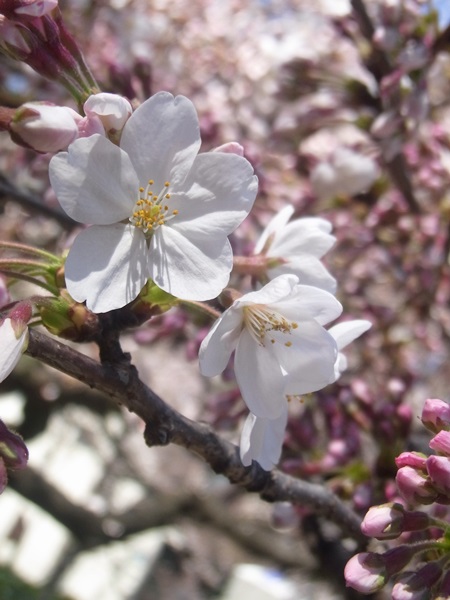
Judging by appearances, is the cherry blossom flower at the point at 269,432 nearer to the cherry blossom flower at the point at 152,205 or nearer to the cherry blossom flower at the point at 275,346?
the cherry blossom flower at the point at 275,346

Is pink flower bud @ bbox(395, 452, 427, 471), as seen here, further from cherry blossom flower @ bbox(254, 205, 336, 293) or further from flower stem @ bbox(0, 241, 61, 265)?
flower stem @ bbox(0, 241, 61, 265)

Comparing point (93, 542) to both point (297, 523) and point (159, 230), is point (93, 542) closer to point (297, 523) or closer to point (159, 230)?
point (297, 523)

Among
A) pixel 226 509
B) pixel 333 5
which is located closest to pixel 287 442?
pixel 333 5

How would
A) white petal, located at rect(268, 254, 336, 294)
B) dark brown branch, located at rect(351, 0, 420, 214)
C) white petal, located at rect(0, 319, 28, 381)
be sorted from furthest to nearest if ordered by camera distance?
1. dark brown branch, located at rect(351, 0, 420, 214)
2. white petal, located at rect(268, 254, 336, 294)
3. white petal, located at rect(0, 319, 28, 381)

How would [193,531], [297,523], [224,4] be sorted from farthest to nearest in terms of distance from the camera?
[224,4]
[193,531]
[297,523]

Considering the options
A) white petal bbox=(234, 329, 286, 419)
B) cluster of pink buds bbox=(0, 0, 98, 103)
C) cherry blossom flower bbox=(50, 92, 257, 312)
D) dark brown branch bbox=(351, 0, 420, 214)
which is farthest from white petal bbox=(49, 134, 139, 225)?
dark brown branch bbox=(351, 0, 420, 214)

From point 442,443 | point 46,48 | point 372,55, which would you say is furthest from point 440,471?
point 372,55
